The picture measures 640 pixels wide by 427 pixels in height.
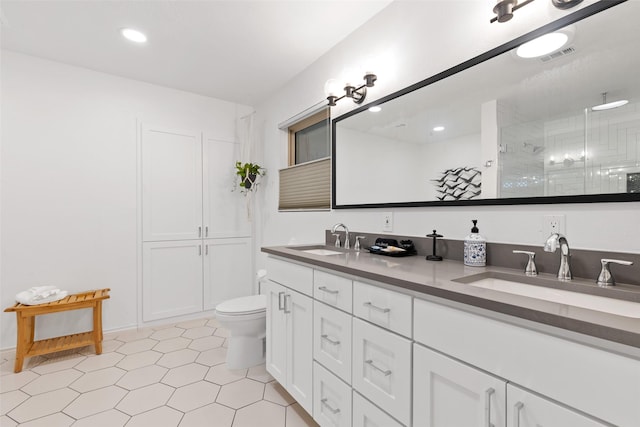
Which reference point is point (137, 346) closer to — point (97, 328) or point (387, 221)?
point (97, 328)

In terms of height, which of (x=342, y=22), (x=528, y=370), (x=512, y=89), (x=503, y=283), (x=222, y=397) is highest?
(x=342, y=22)

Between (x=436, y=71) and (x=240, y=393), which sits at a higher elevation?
(x=436, y=71)


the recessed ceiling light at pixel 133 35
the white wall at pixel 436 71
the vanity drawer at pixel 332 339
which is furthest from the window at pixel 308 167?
the recessed ceiling light at pixel 133 35

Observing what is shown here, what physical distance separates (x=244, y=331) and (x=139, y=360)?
91 cm

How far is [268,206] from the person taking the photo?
131 inches

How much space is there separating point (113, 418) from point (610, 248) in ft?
8.17

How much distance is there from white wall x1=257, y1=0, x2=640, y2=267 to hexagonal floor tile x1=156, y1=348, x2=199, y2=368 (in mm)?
1291

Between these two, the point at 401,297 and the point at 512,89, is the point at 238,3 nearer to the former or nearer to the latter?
the point at 512,89

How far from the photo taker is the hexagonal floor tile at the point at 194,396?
1.79 m

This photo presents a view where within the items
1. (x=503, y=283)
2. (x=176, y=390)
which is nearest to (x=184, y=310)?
(x=176, y=390)

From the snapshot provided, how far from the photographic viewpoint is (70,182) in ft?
8.71

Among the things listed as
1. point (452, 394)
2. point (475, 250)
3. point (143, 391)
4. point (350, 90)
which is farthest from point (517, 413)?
point (143, 391)

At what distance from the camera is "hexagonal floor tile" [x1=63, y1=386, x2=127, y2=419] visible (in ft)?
5.67

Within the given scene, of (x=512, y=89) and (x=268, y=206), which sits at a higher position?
(x=512, y=89)
